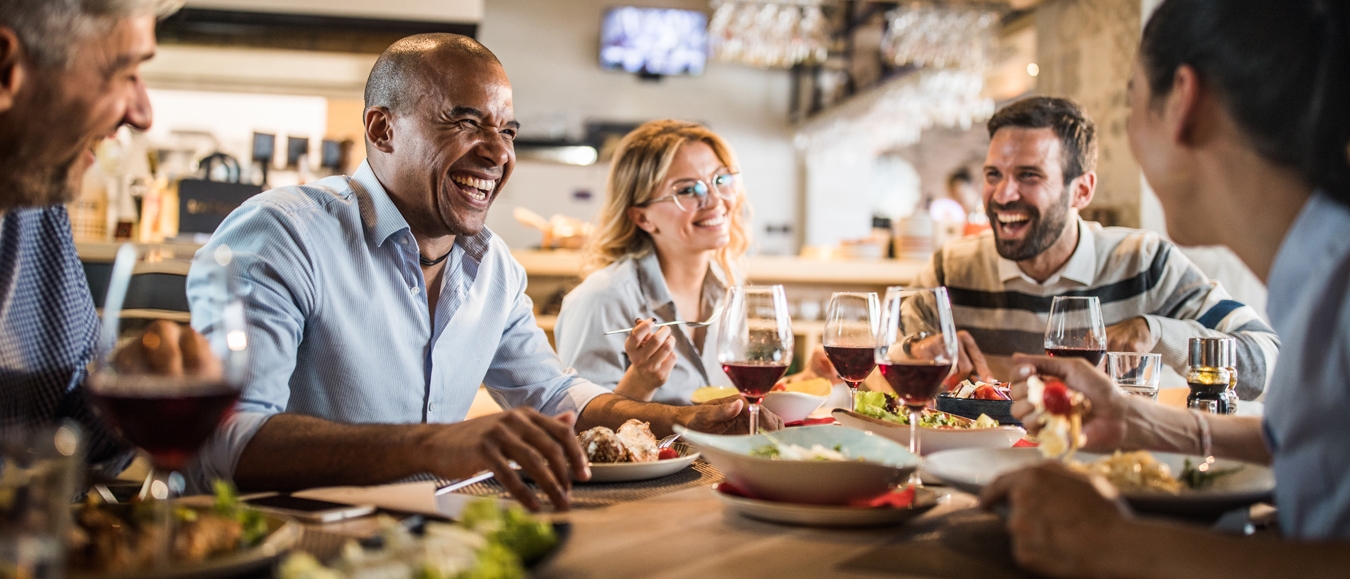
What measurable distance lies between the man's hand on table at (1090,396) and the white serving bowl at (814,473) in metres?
0.19

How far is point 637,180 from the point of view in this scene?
2.91m

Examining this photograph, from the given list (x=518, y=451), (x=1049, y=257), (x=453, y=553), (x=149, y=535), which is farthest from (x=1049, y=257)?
(x=149, y=535)

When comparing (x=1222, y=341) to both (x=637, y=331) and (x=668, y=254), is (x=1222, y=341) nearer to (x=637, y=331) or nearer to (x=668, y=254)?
(x=637, y=331)

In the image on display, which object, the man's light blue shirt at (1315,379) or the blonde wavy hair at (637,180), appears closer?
the man's light blue shirt at (1315,379)

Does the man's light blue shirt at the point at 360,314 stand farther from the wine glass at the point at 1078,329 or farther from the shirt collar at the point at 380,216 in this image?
the wine glass at the point at 1078,329

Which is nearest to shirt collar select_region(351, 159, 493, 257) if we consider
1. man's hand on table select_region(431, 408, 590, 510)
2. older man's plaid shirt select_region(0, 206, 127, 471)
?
older man's plaid shirt select_region(0, 206, 127, 471)

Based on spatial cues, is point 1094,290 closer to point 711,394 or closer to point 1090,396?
point 711,394

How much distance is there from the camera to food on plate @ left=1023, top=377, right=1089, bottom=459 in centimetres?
104

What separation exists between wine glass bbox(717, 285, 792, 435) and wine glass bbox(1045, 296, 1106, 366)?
594mm

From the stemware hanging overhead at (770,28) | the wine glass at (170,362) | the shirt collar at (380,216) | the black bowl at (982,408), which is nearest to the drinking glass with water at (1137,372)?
the black bowl at (982,408)

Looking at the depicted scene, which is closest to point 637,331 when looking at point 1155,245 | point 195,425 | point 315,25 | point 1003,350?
point 195,425

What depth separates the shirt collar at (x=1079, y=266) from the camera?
263cm

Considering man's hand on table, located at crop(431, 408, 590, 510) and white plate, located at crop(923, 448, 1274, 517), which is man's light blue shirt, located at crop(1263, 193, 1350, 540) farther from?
man's hand on table, located at crop(431, 408, 590, 510)

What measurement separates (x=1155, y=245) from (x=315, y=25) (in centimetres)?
457
